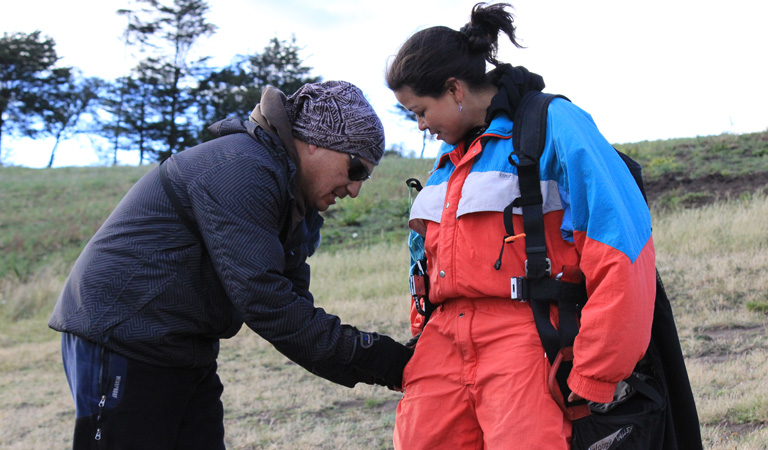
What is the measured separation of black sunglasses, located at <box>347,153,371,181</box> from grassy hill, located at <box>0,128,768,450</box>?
246cm

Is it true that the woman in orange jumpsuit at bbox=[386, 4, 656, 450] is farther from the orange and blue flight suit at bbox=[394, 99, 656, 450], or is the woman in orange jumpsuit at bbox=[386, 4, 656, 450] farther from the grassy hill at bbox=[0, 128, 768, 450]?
the grassy hill at bbox=[0, 128, 768, 450]

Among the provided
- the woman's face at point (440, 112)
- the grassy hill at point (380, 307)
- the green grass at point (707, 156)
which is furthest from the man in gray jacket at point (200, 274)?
the green grass at point (707, 156)

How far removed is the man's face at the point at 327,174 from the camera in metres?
2.58

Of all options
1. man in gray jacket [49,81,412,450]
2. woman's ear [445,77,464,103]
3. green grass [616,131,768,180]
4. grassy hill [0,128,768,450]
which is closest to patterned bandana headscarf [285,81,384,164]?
man in gray jacket [49,81,412,450]

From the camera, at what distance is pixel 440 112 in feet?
8.48

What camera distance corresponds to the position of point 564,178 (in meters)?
2.27

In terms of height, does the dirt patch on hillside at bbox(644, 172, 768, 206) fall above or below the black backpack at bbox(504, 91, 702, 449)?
above

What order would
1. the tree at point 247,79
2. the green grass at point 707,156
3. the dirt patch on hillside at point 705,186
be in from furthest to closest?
the tree at point 247,79 → the green grass at point 707,156 → the dirt patch on hillside at point 705,186

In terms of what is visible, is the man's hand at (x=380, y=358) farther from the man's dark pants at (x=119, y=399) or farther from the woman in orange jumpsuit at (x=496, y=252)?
the man's dark pants at (x=119, y=399)

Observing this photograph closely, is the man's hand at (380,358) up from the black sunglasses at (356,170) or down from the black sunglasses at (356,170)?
down

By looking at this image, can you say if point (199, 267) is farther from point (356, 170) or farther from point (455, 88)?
point (455, 88)

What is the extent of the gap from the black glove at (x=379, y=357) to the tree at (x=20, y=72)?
121ft

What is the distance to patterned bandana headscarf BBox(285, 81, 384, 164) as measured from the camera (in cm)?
254

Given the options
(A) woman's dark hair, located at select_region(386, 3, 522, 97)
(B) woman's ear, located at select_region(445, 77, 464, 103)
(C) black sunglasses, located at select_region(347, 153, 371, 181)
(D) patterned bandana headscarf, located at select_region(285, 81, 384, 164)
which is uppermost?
(A) woman's dark hair, located at select_region(386, 3, 522, 97)
